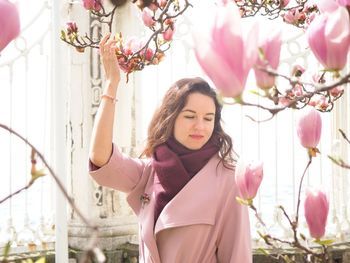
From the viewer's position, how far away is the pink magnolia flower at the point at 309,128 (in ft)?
3.47

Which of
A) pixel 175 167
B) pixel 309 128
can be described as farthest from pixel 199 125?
pixel 309 128

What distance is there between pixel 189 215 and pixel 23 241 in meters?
1.93

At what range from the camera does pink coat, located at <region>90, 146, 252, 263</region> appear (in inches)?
73.1

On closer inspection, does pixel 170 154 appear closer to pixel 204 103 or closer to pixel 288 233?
pixel 204 103

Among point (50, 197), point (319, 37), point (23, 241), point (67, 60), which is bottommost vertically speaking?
point (23, 241)

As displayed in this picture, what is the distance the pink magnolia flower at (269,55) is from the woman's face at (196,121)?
4.16 feet

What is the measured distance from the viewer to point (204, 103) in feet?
6.31

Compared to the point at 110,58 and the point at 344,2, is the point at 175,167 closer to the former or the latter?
the point at 110,58

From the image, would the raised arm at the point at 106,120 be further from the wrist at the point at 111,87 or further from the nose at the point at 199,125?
the nose at the point at 199,125

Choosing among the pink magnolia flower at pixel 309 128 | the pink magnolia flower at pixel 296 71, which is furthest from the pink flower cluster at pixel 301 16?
the pink magnolia flower at pixel 309 128

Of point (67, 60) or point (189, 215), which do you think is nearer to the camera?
point (189, 215)

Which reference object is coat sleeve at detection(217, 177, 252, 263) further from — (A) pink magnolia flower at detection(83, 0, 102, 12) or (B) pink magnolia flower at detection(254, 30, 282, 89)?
(B) pink magnolia flower at detection(254, 30, 282, 89)

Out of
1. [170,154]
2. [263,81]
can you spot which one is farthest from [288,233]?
[263,81]

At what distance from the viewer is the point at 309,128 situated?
1.06 meters
